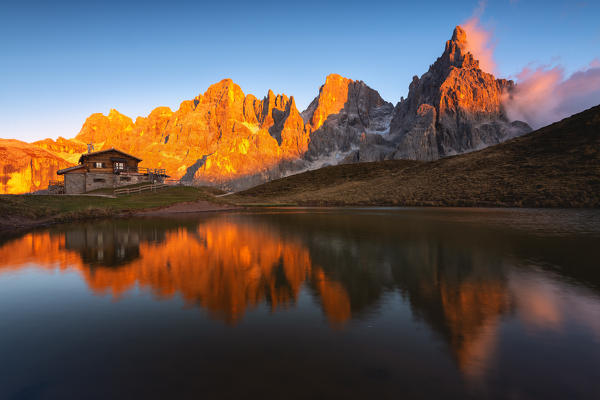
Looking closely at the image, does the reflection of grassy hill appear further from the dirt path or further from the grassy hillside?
the grassy hillside

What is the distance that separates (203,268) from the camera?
11078 millimetres

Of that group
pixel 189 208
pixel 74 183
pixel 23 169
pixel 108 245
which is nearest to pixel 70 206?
pixel 189 208

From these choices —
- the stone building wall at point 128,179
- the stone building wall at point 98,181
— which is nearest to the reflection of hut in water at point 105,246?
the stone building wall at point 128,179

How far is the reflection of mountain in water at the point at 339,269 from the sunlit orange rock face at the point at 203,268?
4 centimetres

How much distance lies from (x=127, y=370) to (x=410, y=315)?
18.3ft

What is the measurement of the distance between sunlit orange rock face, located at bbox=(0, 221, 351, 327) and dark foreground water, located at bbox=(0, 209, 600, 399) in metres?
0.08

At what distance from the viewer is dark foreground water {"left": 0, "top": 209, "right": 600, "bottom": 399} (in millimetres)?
4199

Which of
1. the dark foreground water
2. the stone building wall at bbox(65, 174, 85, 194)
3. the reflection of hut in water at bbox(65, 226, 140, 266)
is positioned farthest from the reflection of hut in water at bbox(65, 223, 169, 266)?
the stone building wall at bbox(65, 174, 85, 194)

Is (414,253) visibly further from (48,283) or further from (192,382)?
(48,283)

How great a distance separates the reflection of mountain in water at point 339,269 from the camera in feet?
22.5

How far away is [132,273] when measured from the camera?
1049 centimetres

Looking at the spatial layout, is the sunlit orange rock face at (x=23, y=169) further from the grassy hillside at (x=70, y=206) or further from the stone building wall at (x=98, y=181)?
the grassy hillside at (x=70, y=206)

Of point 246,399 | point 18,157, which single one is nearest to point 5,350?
point 246,399

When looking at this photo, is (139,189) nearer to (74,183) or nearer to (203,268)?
(74,183)
